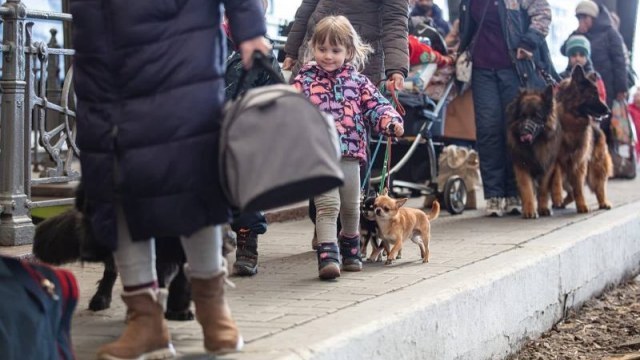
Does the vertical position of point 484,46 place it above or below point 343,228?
above

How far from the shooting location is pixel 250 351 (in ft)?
14.5

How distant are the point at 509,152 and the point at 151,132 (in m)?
6.32

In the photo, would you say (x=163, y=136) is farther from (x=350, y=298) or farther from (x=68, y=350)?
(x=350, y=298)

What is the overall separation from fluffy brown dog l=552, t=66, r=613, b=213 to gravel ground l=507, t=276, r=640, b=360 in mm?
2282

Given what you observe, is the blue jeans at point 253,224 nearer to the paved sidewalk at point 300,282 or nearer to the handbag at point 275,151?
the paved sidewalk at point 300,282

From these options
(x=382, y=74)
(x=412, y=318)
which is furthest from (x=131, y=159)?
(x=382, y=74)

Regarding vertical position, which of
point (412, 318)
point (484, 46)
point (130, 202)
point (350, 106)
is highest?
point (484, 46)

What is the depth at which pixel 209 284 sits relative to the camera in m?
4.48

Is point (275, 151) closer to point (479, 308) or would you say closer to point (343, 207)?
point (479, 308)

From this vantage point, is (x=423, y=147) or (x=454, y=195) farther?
(x=423, y=147)

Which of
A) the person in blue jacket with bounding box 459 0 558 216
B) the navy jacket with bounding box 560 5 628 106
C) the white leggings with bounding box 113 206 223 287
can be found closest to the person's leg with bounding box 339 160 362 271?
the white leggings with bounding box 113 206 223 287

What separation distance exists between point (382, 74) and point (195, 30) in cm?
351

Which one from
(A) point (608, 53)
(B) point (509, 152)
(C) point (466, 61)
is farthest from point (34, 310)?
(A) point (608, 53)

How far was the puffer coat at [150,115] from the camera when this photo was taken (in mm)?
4188
